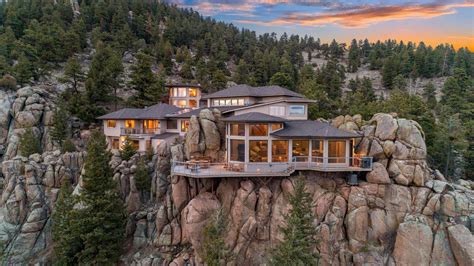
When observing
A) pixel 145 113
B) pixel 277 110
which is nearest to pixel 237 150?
pixel 277 110

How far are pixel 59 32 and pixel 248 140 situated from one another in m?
58.2

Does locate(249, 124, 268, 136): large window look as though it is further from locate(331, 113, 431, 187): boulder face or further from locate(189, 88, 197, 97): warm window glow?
locate(189, 88, 197, 97): warm window glow

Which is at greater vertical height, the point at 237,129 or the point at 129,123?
the point at 129,123

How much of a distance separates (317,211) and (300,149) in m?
6.22

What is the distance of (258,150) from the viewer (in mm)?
25984

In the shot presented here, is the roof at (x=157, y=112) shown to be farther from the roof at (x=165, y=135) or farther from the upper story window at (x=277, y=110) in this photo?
the upper story window at (x=277, y=110)

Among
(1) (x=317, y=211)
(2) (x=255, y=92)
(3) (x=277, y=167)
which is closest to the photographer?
(1) (x=317, y=211)

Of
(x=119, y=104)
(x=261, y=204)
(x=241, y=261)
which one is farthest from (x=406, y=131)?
(x=119, y=104)

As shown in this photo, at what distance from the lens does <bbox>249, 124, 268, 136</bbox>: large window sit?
84.5 ft

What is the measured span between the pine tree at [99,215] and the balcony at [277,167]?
661 centimetres

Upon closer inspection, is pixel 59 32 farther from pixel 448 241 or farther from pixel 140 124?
pixel 448 241

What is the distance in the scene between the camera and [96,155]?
80.8 feet

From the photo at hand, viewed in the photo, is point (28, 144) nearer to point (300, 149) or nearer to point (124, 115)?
point (124, 115)

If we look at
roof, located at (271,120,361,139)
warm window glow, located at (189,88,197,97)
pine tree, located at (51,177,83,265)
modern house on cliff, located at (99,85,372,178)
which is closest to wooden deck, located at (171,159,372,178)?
modern house on cliff, located at (99,85,372,178)
